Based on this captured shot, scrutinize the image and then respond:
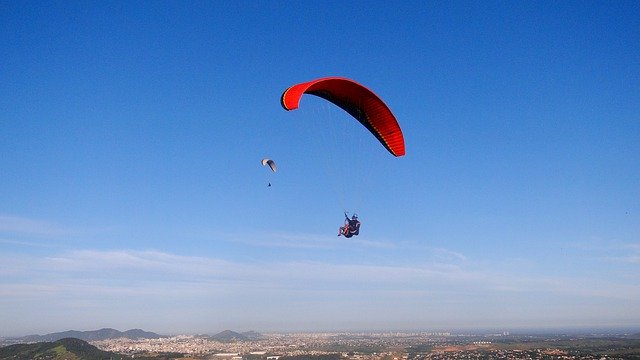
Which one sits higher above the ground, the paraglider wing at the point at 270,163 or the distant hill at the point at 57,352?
the paraglider wing at the point at 270,163

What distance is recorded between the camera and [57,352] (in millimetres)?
89312

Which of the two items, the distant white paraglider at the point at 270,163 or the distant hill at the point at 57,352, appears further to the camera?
the distant hill at the point at 57,352

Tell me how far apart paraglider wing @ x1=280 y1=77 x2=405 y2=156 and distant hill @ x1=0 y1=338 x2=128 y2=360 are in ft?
256

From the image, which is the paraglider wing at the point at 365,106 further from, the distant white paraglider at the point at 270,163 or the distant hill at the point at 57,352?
the distant hill at the point at 57,352

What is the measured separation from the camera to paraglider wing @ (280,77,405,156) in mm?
18703

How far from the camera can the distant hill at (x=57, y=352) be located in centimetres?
8400

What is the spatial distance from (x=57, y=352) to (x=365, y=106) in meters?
96.3

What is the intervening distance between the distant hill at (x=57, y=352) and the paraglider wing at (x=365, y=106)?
77.9 meters

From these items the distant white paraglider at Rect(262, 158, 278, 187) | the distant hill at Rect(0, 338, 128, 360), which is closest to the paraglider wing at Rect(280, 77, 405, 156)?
the distant white paraglider at Rect(262, 158, 278, 187)

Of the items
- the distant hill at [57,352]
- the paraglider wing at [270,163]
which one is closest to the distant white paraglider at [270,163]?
the paraglider wing at [270,163]

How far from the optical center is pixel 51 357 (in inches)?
3329

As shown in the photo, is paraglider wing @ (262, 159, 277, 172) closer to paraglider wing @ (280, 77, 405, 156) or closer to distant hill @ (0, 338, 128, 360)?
paraglider wing @ (280, 77, 405, 156)

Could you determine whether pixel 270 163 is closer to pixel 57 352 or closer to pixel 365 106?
pixel 365 106

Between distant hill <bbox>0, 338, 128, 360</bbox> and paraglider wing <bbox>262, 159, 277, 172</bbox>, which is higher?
paraglider wing <bbox>262, 159, 277, 172</bbox>
